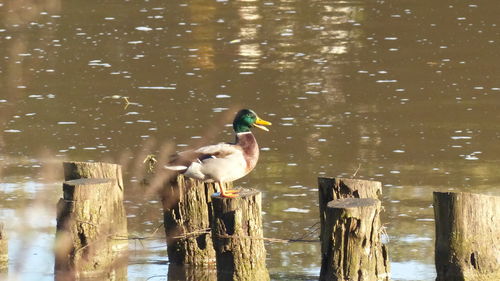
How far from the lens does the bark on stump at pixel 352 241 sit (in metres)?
7.33

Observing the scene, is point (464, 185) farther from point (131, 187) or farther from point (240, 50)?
point (240, 50)

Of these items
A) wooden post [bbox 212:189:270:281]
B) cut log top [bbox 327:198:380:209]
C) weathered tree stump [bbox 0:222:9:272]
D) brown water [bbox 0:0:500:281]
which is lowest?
brown water [bbox 0:0:500:281]

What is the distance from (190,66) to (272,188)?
6.00 meters

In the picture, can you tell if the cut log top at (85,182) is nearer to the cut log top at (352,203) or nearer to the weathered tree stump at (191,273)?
the weathered tree stump at (191,273)

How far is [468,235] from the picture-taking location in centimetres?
739

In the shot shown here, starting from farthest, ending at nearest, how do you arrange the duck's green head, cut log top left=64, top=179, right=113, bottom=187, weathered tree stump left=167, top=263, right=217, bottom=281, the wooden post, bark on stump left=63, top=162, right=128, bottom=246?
the duck's green head, bark on stump left=63, top=162, right=128, bottom=246, weathered tree stump left=167, top=263, right=217, bottom=281, cut log top left=64, top=179, right=113, bottom=187, the wooden post

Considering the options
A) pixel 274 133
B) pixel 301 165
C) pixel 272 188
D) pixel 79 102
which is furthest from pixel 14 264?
pixel 79 102

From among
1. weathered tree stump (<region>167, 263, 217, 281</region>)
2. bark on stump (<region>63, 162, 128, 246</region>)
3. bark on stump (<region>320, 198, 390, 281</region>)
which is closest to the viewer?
bark on stump (<region>320, 198, 390, 281</region>)

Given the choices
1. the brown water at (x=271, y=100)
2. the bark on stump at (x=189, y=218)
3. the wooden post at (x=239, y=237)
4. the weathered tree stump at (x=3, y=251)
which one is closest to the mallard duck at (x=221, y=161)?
the bark on stump at (x=189, y=218)

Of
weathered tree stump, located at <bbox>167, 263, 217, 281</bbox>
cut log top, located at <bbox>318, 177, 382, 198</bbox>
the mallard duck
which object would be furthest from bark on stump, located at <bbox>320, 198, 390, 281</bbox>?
weathered tree stump, located at <bbox>167, 263, 217, 281</bbox>

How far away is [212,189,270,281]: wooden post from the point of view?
25.3ft

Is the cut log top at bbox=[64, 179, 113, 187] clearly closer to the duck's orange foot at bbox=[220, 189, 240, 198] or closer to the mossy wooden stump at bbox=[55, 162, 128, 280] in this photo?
the mossy wooden stump at bbox=[55, 162, 128, 280]

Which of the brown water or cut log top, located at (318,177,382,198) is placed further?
the brown water

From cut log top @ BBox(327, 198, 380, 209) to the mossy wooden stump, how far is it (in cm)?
171
